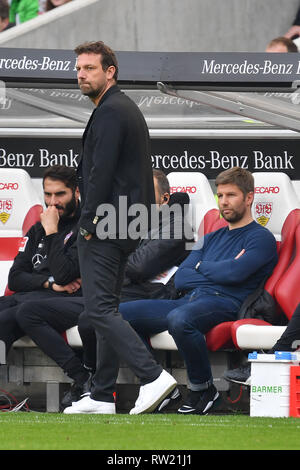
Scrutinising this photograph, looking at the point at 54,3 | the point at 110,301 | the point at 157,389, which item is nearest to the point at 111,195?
the point at 110,301

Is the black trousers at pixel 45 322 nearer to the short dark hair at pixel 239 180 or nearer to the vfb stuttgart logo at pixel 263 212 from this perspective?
the short dark hair at pixel 239 180

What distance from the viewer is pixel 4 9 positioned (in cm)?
1536

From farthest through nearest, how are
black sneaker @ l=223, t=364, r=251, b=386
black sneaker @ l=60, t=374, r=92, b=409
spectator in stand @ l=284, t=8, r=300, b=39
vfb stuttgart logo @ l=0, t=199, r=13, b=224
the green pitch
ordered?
spectator in stand @ l=284, t=8, r=300, b=39 < vfb stuttgart logo @ l=0, t=199, r=13, b=224 < black sneaker @ l=60, t=374, r=92, b=409 < black sneaker @ l=223, t=364, r=251, b=386 < the green pitch

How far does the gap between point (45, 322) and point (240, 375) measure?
1.46m

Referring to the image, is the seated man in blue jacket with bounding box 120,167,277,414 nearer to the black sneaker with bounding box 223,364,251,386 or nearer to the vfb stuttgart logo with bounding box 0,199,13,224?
the black sneaker with bounding box 223,364,251,386

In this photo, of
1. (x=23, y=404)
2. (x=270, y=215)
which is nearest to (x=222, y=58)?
(x=270, y=215)

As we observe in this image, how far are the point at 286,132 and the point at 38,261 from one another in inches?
101

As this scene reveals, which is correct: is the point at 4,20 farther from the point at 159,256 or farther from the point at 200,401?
the point at 200,401

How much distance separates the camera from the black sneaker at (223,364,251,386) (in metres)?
7.95

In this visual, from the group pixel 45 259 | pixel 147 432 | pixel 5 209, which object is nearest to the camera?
pixel 147 432

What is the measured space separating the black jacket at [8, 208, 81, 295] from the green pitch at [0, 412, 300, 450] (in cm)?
133

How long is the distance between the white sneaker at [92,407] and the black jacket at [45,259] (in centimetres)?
123

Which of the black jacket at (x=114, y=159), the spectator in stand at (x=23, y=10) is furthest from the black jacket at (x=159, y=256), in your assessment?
the spectator in stand at (x=23, y=10)

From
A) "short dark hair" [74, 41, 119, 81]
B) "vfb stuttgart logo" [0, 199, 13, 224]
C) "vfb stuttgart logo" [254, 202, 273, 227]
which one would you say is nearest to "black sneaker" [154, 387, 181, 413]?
"vfb stuttgart logo" [254, 202, 273, 227]
